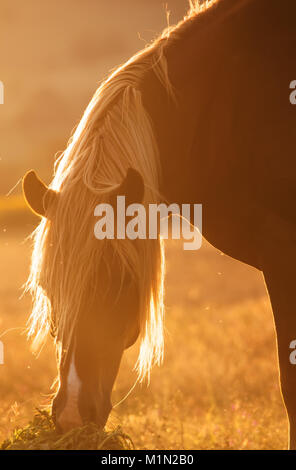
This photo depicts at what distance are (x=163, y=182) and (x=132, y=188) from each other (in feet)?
2.09

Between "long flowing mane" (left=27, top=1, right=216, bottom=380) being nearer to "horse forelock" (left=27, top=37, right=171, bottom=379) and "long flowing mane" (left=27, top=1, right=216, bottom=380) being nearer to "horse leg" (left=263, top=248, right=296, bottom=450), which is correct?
"horse forelock" (left=27, top=37, right=171, bottom=379)

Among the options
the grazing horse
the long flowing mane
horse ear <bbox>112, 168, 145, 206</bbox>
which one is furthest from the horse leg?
horse ear <bbox>112, 168, 145, 206</bbox>

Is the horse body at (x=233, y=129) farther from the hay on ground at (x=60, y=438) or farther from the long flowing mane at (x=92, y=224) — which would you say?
the hay on ground at (x=60, y=438)

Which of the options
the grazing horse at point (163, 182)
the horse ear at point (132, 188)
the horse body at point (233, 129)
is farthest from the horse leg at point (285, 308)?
the horse ear at point (132, 188)

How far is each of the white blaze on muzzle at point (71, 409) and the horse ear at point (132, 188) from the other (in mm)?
980

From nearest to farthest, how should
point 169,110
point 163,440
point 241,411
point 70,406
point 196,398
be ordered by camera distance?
point 70,406, point 169,110, point 163,440, point 241,411, point 196,398

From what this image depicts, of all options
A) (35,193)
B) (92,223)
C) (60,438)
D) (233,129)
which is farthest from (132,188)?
(60,438)

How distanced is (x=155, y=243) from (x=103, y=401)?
95cm

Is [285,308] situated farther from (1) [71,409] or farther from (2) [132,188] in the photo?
(1) [71,409]

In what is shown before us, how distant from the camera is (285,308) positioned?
373cm

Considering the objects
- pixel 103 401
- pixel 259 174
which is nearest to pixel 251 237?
pixel 259 174

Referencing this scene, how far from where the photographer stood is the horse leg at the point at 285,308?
12.2 ft

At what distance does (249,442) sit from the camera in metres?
4.88

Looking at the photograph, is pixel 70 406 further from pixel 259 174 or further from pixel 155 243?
pixel 259 174
